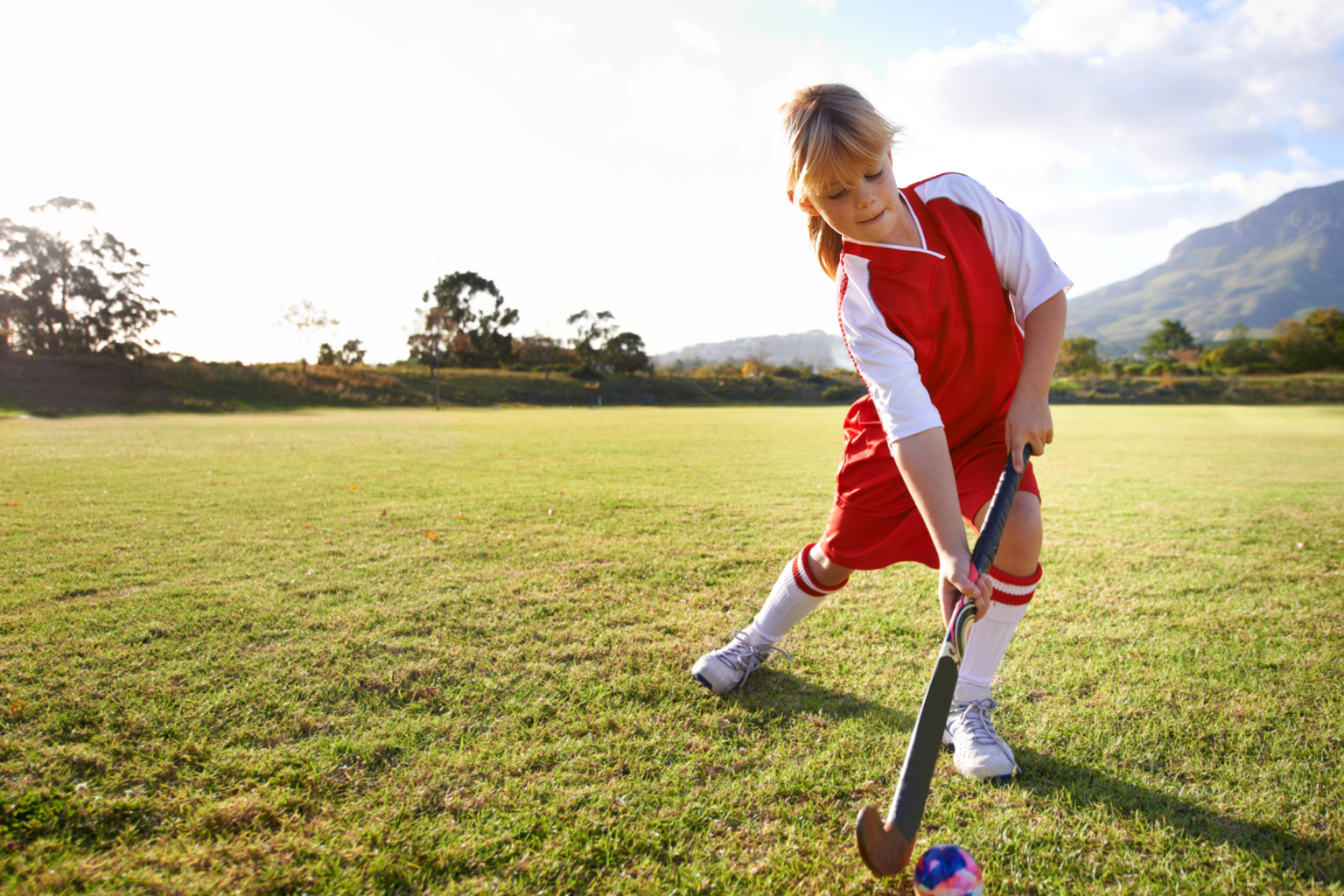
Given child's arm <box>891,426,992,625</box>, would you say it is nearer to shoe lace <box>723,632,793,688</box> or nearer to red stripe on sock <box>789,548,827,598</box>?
red stripe on sock <box>789,548,827,598</box>

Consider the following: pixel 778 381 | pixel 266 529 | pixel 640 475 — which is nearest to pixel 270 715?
pixel 266 529

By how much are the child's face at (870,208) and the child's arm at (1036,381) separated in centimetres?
55

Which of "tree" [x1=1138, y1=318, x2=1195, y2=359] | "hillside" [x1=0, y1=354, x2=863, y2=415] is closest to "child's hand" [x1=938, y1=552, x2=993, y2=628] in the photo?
"hillside" [x1=0, y1=354, x2=863, y2=415]

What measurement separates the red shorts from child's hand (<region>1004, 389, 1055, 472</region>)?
0.47 ft

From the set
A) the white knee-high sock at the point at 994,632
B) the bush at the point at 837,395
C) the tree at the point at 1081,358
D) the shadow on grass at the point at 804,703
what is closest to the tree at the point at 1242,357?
the tree at the point at 1081,358

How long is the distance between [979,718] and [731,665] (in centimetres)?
90

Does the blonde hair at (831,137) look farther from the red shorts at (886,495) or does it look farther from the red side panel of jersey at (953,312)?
the red shorts at (886,495)

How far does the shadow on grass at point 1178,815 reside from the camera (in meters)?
1.67

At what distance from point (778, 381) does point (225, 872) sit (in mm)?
61916

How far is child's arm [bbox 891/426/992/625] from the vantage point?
188cm

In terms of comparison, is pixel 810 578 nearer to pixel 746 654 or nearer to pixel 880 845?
pixel 746 654

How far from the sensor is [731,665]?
262 cm

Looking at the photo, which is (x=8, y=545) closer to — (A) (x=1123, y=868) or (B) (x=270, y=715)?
(B) (x=270, y=715)

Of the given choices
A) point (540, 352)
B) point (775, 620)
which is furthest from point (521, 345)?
point (775, 620)
